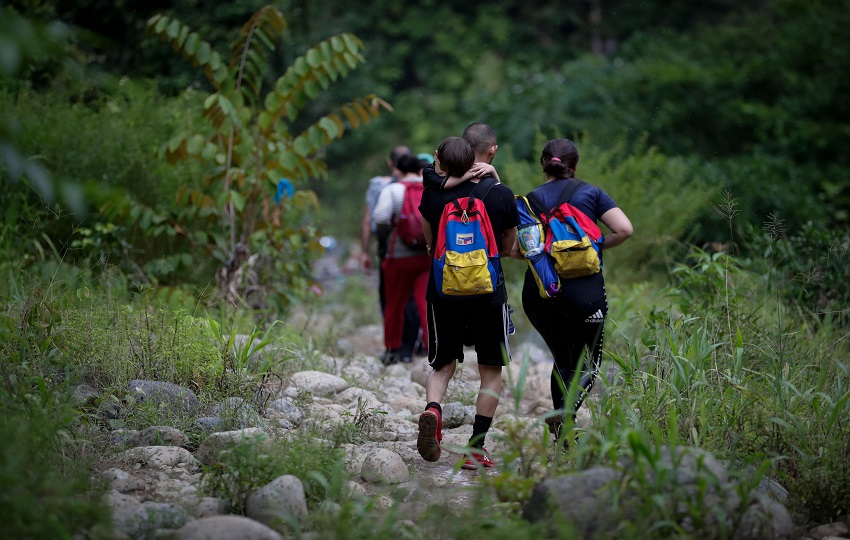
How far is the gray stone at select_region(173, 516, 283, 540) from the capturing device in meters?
3.08

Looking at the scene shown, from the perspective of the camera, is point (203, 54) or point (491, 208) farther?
point (203, 54)

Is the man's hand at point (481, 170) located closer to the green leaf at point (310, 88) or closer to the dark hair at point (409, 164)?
the dark hair at point (409, 164)

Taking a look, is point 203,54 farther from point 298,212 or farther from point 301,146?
point 298,212

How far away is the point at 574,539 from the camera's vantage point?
3047 millimetres

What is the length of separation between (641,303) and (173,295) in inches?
155

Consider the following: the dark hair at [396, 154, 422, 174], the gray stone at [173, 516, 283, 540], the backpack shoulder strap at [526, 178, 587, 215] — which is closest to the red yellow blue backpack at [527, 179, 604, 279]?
the backpack shoulder strap at [526, 178, 587, 215]

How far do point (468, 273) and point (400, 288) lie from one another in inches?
126

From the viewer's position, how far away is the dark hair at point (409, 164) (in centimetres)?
748

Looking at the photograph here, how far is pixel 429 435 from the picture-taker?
4.31 m

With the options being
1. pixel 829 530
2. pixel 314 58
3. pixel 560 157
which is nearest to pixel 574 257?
pixel 560 157

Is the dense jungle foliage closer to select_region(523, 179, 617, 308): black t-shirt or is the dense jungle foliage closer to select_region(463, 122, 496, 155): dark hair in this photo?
select_region(523, 179, 617, 308): black t-shirt

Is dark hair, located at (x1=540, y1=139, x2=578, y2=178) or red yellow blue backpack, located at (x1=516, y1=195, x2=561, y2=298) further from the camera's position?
dark hair, located at (x1=540, y1=139, x2=578, y2=178)

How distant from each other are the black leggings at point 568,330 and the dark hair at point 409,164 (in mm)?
2890

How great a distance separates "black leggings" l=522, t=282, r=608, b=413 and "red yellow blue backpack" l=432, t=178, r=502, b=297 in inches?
19.2
